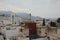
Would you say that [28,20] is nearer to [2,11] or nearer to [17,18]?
[17,18]

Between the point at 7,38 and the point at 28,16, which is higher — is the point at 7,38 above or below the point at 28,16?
below

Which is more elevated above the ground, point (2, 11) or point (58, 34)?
point (2, 11)

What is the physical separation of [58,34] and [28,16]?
0.53 metres

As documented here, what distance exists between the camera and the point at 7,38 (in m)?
1.51

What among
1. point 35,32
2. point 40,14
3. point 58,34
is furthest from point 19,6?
point 58,34

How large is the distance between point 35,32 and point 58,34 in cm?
34

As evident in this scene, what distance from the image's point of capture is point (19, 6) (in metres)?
1.59

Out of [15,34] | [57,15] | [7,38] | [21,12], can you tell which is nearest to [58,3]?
[57,15]

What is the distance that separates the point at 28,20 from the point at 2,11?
0.42 m

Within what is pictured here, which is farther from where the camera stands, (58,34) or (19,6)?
(19,6)

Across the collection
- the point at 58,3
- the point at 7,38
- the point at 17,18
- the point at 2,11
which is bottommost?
the point at 7,38

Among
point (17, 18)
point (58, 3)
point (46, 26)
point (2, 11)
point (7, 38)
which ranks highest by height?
point (58, 3)

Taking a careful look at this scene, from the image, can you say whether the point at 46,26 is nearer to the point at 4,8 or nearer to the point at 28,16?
the point at 28,16

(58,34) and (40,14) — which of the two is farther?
(40,14)
